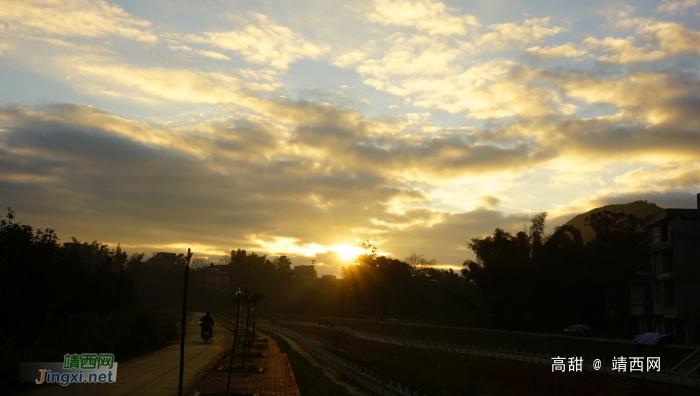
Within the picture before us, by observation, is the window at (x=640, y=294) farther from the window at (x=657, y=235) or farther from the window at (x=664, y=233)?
the window at (x=664, y=233)

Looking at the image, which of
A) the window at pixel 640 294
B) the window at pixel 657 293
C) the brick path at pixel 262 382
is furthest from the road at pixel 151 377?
the window at pixel 640 294

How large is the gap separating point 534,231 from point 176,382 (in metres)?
63.3

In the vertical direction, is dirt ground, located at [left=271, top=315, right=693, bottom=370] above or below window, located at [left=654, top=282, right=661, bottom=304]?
below

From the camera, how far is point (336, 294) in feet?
354

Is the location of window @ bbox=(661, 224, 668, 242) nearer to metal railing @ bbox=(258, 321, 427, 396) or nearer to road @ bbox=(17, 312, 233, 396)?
metal railing @ bbox=(258, 321, 427, 396)

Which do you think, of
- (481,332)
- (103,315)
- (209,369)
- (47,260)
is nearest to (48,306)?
(47,260)

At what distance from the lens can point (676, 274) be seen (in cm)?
4212

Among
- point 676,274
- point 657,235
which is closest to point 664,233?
point 657,235

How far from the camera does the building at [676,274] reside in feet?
134

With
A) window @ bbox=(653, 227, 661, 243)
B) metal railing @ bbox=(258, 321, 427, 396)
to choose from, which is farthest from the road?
window @ bbox=(653, 227, 661, 243)

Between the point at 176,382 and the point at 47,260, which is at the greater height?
the point at 47,260

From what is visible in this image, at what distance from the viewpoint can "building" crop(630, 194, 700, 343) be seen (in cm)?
4091

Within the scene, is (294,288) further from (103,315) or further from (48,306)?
(48,306)

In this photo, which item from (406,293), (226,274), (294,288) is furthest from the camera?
(226,274)
